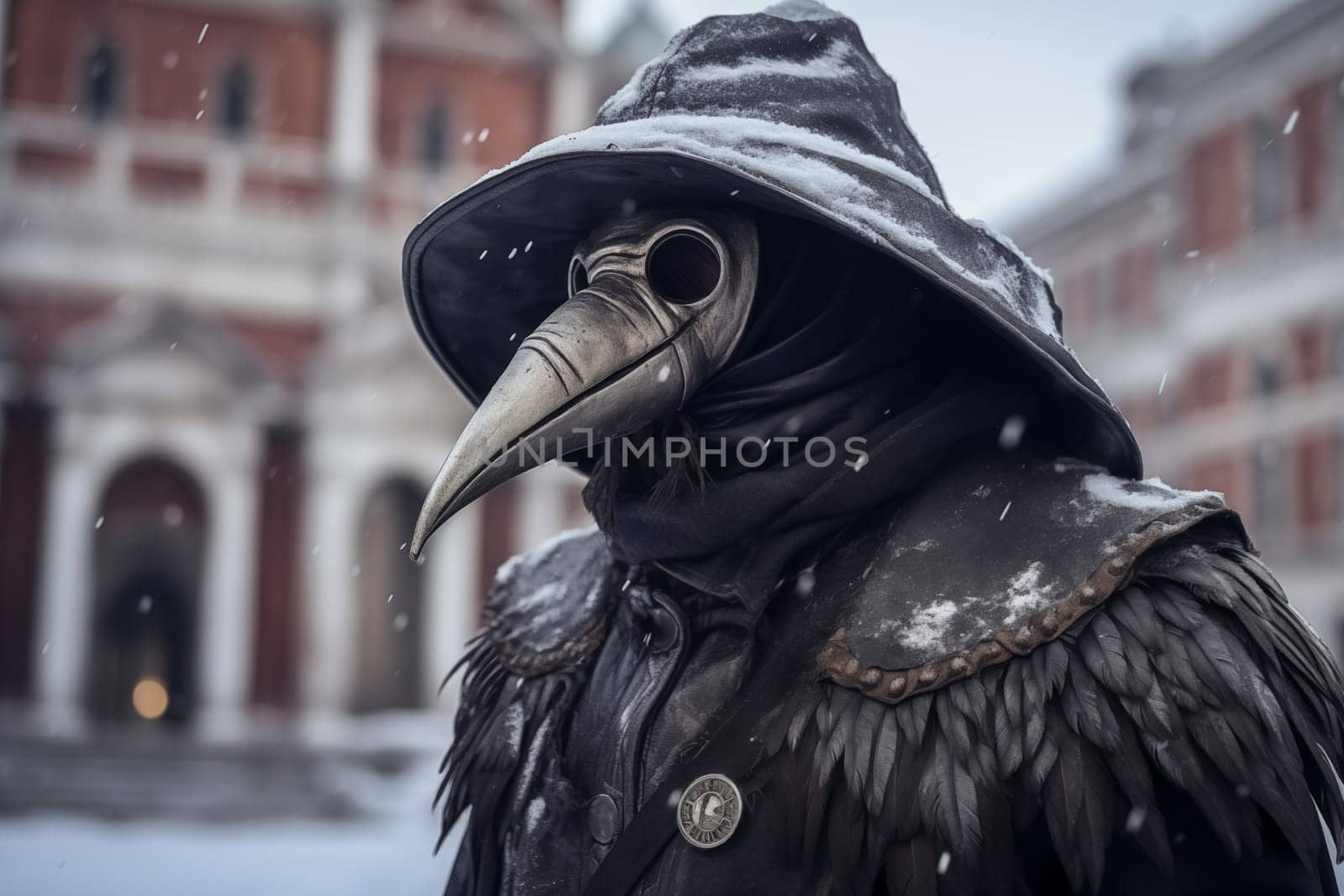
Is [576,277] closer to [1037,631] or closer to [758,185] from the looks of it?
[758,185]

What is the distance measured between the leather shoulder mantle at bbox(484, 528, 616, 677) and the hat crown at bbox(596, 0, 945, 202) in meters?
0.75

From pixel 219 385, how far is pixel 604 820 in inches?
690

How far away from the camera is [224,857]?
11531mm

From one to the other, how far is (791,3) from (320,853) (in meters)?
11.0

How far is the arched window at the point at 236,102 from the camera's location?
67.7ft

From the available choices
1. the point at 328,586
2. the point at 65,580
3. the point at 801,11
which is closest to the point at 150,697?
the point at 65,580

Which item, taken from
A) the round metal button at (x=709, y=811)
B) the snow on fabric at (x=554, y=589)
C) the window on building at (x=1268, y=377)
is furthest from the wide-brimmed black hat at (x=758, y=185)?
the window on building at (x=1268, y=377)

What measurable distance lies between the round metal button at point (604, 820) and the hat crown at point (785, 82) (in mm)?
993

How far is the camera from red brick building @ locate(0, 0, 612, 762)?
18.0m

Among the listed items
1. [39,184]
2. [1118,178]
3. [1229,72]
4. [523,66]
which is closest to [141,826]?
[39,184]

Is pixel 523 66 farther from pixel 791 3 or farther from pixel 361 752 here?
pixel 791 3

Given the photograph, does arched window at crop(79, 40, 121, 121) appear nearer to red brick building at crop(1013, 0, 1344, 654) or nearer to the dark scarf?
red brick building at crop(1013, 0, 1344, 654)

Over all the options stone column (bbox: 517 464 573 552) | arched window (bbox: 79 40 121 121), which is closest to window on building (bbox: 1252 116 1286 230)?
stone column (bbox: 517 464 573 552)

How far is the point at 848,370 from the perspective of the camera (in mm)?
2002
